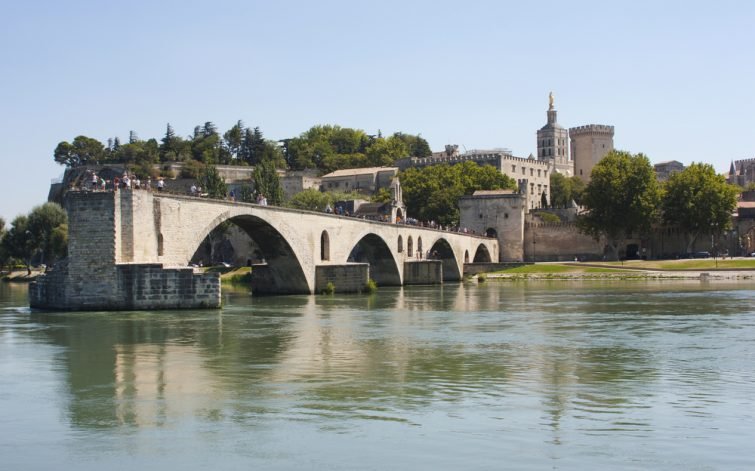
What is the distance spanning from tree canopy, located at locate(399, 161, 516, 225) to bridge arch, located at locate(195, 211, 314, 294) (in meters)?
52.5

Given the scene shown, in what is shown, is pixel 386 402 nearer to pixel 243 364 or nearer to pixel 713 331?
pixel 243 364

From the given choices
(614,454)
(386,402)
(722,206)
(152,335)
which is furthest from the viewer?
(722,206)

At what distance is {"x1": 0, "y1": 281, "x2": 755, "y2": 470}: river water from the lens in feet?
43.1

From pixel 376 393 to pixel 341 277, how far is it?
3504 cm

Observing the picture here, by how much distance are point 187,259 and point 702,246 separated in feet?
225

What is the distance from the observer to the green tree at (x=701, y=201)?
8881 centimetres

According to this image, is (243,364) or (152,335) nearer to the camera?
(243,364)

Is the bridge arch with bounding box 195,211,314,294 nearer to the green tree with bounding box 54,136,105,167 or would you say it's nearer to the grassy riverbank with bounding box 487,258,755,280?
the grassy riverbank with bounding box 487,258,755,280

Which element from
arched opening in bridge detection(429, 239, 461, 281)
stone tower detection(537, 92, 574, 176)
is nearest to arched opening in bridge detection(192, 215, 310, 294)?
arched opening in bridge detection(429, 239, 461, 281)

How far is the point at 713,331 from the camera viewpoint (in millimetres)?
28391

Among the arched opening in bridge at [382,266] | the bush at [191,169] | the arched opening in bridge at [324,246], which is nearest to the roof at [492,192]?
the arched opening in bridge at [382,266]

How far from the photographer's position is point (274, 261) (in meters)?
51.1

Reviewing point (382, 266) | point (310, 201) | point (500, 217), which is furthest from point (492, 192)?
point (382, 266)

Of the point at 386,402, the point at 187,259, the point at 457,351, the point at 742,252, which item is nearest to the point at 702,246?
the point at 742,252
